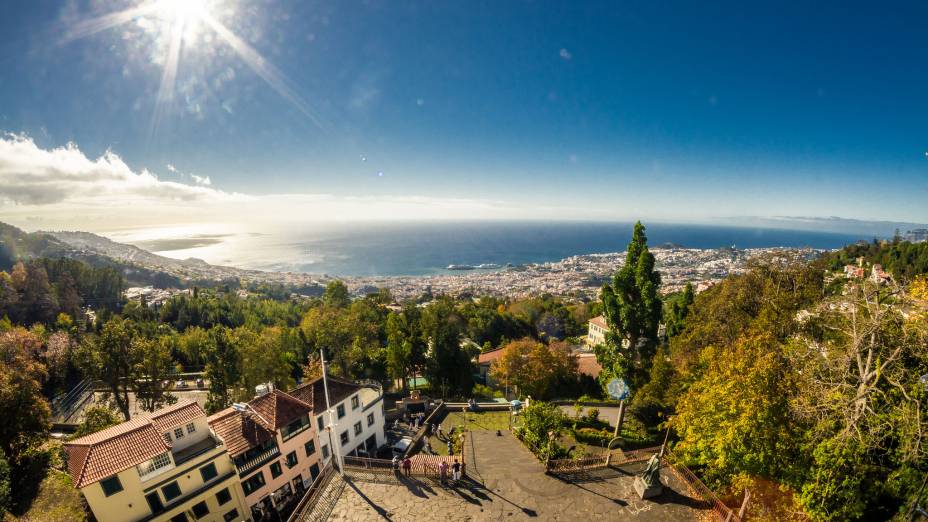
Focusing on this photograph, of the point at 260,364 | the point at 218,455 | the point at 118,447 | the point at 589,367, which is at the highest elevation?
the point at 118,447

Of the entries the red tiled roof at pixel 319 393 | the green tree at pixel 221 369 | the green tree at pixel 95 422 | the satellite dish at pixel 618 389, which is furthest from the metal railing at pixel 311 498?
the green tree at pixel 95 422

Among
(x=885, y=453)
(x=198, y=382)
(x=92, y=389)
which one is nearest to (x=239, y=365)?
(x=198, y=382)

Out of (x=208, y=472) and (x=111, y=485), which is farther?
(x=208, y=472)

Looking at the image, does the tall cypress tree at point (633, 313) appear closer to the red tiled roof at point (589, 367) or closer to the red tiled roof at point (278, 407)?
the red tiled roof at point (589, 367)

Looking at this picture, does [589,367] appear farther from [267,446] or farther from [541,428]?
[267,446]

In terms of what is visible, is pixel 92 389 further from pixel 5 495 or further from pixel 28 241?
pixel 28 241

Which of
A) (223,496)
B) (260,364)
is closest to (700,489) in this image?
(223,496)
